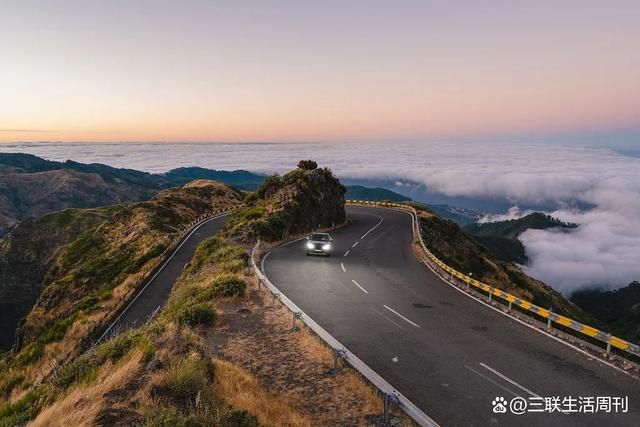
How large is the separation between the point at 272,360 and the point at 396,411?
3818 millimetres

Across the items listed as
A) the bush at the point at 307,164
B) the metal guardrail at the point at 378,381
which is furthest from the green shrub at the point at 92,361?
the bush at the point at 307,164

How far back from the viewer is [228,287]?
1688 centimetres

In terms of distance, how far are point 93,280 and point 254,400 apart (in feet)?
150

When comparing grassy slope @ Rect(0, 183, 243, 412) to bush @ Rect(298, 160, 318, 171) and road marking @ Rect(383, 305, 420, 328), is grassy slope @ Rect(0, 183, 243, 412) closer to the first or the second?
road marking @ Rect(383, 305, 420, 328)

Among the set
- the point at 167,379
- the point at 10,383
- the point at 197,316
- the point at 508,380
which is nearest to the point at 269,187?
the point at 10,383

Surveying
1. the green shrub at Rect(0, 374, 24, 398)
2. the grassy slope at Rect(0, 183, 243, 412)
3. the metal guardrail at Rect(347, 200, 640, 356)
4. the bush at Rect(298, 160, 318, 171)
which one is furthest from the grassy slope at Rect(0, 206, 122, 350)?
the metal guardrail at Rect(347, 200, 640, 356)

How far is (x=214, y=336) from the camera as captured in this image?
1233 centimetres

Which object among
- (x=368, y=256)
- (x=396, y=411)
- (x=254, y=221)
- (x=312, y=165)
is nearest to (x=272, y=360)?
(x=396, y=411)

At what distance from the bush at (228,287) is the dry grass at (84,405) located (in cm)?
813

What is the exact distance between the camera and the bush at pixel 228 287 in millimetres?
16547

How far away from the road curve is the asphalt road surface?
31.3ft

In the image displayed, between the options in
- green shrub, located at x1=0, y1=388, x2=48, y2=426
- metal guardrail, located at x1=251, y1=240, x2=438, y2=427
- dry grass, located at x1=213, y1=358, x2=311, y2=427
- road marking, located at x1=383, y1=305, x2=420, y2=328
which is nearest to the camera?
metal guardrail, located at x1=251, y1=240, x2=438, y2=427

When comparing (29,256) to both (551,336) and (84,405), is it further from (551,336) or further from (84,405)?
(551,336)

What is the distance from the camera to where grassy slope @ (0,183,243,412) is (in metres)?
24.2
